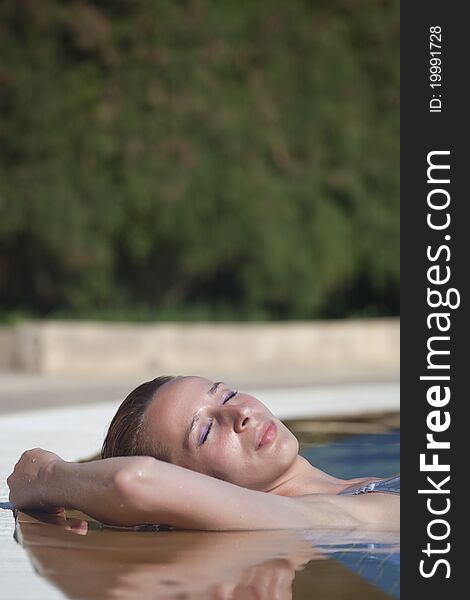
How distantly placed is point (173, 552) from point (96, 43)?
37.7 feet

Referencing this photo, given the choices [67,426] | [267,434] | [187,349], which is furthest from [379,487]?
[187,349]

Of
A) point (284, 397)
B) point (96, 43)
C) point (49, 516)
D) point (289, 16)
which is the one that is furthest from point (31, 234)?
point (49, 516)

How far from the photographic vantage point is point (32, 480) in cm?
416

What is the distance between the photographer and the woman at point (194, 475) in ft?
12.3

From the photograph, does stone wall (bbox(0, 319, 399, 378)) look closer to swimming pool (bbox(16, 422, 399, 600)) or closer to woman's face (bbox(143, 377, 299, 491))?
swimming pool (bbox(16, 422, 399, 600))

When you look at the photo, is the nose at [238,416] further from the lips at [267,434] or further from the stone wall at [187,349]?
the stone wall at [187,349]

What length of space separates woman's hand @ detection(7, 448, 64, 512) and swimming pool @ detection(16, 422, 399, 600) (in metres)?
0.05

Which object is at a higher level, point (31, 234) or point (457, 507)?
point (31, 234)

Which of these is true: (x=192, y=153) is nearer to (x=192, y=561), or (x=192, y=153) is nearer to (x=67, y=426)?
(x=67, y=426)

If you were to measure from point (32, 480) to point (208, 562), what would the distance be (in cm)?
82

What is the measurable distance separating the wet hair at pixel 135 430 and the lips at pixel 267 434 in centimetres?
30

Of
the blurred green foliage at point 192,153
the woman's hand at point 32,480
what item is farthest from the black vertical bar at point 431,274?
the blurred green foliage at point 192,153

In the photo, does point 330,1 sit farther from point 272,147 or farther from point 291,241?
point 291,241

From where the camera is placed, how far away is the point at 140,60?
14633 mm
